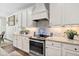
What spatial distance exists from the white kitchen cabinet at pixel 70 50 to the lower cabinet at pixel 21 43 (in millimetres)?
920

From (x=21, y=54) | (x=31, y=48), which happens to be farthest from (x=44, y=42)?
(x=21, y=54)

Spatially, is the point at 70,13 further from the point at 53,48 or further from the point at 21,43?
the point at 21,43

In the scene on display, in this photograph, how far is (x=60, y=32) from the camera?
226 centimetres

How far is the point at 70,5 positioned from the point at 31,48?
132cm

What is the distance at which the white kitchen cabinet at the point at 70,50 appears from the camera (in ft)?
A: 5.42

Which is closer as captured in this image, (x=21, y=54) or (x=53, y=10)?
(x=21, y=54)

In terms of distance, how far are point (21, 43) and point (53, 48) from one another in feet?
2.57

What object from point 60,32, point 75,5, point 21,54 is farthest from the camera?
point 60,32

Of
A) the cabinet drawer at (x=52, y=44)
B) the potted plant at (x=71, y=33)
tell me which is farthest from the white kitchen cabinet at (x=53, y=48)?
the potted plant at (x=71, y=33)

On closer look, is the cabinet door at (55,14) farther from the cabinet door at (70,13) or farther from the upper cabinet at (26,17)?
the upper cabinet at (26,17)

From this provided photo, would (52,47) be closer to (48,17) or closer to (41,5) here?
(48,17)

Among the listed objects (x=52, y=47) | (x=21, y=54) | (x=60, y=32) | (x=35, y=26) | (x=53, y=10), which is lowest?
(x=21, y=54)

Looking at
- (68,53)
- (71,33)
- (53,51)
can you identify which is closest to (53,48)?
(53,51)

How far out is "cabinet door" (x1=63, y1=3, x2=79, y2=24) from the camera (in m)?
1.85
